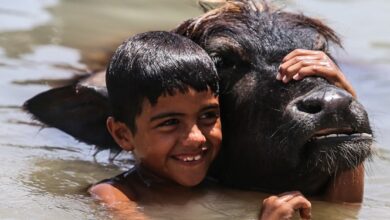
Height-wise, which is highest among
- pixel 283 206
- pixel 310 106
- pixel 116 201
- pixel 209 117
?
pixel 310 106

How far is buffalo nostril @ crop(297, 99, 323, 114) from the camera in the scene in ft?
13.0

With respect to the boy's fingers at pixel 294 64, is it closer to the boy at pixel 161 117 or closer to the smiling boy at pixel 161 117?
the boy at pixel 161 117

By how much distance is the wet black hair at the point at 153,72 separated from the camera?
13.9ft

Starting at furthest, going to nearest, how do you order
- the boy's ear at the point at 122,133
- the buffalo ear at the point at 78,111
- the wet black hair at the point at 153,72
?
1. the buffalo ear at the point at 78,111
2. the boy's ear at the point at 122,133
3. the wet black hair at the point at 153,72

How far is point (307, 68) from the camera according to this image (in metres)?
4.20

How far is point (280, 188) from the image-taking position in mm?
4477

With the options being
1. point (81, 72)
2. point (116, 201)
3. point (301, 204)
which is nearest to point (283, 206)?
point (301, 204)

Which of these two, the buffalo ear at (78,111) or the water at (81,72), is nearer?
the water at (81,72)

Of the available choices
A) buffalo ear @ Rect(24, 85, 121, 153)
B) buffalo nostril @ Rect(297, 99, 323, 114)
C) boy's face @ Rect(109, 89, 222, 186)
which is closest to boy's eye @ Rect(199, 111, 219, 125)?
boy's face @ Rect(109, 89, 222, 186)

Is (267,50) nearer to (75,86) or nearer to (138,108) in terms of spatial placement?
(138,108)

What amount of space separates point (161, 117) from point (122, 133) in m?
0.37

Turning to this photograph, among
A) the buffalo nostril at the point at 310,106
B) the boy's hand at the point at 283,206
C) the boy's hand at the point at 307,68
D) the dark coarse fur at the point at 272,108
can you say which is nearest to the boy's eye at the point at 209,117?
the dark coarse fur at the point at 272,108

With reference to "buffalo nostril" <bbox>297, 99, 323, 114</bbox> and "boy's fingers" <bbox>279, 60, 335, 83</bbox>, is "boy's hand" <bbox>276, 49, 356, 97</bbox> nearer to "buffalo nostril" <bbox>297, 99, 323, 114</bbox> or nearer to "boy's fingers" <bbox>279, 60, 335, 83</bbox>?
"boy's fingers" <bbox>279, 60, 335, 83</bbox>

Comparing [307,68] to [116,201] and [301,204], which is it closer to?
[301,204]
